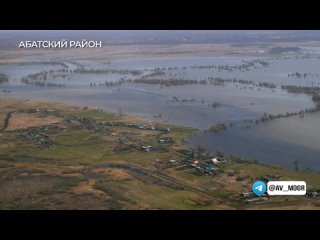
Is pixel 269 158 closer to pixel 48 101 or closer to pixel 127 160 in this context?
pixel 127 160

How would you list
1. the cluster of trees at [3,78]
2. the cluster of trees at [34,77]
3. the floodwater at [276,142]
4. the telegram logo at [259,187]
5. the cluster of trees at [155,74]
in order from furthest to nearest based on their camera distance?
1. the cluster of trees at [155,74]
2. the cluster of trees at [34,77]
3. the cluster of trees at [3,78]
4. the floodwater at [276,142]
5. the telegram logo at [259,187]

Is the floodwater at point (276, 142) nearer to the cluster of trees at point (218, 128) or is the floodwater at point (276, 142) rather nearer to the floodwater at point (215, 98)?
the floodwater at point (215, 98)

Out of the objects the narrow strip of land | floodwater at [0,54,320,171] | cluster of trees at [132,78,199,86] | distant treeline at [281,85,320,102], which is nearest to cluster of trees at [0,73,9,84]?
floodwater at [0,54,320,171]

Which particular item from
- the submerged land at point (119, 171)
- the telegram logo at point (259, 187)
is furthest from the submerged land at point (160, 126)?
the telegram logo at point (259, 187)

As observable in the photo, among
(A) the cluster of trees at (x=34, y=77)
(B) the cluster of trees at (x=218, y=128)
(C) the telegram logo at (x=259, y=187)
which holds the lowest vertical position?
(C) the telegram logo at (x=259, y=187)

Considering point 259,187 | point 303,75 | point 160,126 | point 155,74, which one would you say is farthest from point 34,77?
point 259,187

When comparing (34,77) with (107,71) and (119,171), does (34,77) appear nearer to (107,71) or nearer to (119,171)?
(107,71)
